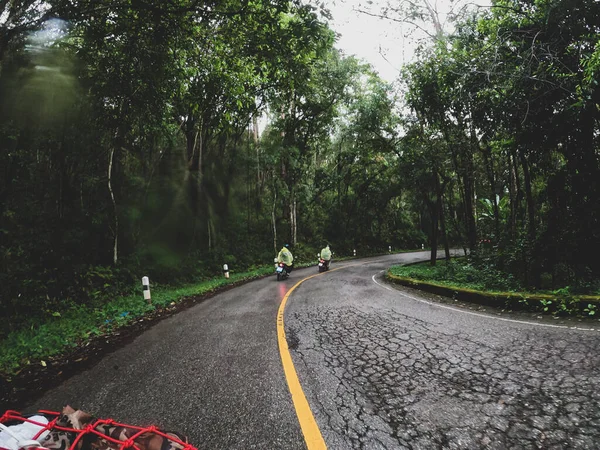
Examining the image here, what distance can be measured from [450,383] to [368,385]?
0.84 m

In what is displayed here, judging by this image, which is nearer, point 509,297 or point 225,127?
point 509,297

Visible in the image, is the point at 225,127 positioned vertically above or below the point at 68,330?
above

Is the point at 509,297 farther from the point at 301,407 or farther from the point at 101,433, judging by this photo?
the point at 101,433

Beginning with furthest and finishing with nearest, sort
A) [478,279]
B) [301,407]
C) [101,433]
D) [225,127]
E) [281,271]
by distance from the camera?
[225,127], [281,271], [478,279], [301,407], [101,433]

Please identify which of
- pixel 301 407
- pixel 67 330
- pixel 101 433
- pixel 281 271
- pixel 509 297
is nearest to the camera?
pixel 101 433

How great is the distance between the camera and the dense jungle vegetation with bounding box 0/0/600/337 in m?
6.14

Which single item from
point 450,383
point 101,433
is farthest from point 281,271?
point 101,433

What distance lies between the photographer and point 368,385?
3.04m

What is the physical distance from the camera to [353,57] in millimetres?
19219

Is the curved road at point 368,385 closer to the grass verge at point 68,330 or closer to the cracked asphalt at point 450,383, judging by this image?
the cracked asphalt at point 450,383

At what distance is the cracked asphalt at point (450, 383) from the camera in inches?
86.9

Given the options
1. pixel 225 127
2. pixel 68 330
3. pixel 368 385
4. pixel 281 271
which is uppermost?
pixel 225 127

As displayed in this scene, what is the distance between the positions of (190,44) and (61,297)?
8485 millimetres

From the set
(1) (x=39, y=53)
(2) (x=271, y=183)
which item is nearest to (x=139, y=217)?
(1) (x=39, y=53)
